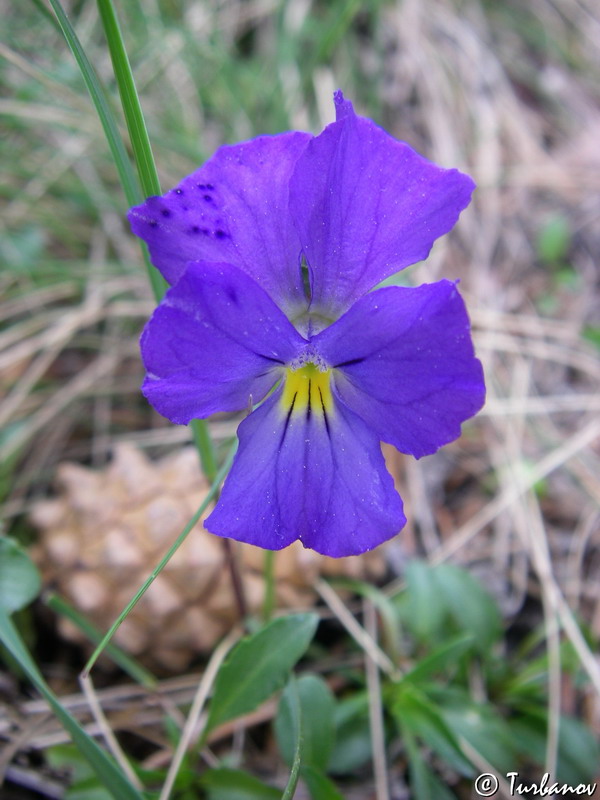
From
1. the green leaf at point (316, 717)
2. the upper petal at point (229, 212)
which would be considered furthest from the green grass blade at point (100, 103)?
the green leaf at point (316, 717)

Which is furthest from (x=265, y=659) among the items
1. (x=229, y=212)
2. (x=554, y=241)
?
(x=554, y=241)

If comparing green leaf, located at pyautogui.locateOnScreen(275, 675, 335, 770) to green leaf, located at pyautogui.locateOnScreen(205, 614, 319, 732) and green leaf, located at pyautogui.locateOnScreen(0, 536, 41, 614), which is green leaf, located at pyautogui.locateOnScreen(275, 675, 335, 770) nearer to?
green leaf, located at pyautogui.locateOnScreen(205, 614, 319, 732)

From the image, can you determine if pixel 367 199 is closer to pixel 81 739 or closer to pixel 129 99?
pixel 129 99

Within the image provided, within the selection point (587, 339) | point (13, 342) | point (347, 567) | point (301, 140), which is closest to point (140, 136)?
point (301, 140)

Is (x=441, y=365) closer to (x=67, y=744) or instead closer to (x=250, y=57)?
(x=67, y=744)

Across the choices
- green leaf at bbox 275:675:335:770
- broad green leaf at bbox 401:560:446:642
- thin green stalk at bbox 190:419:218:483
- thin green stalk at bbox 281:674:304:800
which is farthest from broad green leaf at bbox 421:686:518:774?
thin green stalk at bbox 190:419:218:483

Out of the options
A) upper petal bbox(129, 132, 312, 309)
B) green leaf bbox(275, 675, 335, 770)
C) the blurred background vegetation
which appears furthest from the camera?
the blurred background vegetation
